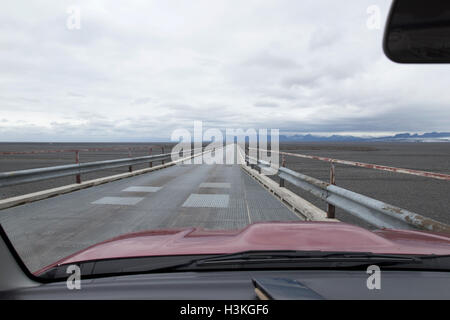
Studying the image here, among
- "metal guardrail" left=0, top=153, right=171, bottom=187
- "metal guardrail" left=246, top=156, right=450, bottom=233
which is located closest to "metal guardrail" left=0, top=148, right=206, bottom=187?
"metal guardrail" left=0, top=153, right=171, bottom=187

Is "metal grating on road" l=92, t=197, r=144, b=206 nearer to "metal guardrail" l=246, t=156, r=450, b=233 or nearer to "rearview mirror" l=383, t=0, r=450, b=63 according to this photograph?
"metal guardrail" l=246, t=156, r=450, b=233

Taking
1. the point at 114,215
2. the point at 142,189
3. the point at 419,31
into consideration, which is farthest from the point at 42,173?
the point at 419,31

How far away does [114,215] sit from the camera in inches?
248

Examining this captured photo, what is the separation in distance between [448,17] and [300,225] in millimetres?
1899

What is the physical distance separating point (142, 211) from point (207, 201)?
6.23 ft

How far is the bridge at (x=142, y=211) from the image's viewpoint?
4238 millimetres

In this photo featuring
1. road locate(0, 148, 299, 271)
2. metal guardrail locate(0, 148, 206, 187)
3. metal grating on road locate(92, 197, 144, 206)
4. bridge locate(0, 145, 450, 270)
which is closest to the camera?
bridge locate(0, 145, 450, 270)

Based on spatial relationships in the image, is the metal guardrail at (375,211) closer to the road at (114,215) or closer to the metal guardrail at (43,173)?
the road at (114,215)

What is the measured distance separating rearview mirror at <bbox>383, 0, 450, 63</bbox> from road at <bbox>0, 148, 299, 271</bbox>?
396cm

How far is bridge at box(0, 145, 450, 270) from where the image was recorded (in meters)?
4.24

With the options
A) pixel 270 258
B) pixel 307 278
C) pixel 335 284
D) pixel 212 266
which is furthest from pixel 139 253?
pixel 335 284
